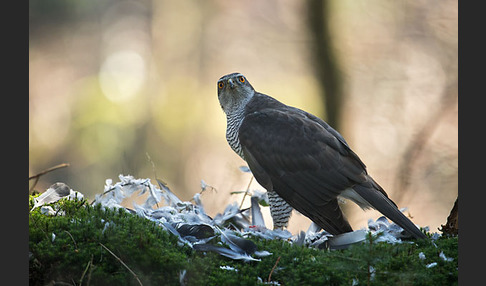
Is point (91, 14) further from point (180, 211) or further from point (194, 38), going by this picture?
point (180, 211)

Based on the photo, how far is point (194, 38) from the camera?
8.91 meters

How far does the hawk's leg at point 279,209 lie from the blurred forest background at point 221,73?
1020 millimetres

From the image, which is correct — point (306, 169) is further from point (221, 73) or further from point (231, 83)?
point (221, 73)

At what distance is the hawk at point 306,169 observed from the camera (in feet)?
11.1

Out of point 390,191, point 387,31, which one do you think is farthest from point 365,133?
point 387,31

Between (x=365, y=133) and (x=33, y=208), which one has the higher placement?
(x=365, y=133)

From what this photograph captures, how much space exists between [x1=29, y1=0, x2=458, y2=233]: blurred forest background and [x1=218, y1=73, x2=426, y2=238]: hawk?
0.94m

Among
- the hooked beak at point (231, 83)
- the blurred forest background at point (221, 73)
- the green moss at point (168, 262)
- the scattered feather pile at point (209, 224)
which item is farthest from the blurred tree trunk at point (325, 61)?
the green moss at point (168, 262)

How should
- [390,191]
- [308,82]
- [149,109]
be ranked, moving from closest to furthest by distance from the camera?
1. [390,191]
2. [308,82]
3. [149,109]

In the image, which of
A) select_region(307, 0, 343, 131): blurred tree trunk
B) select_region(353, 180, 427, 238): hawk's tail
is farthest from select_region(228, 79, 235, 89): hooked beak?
select_region(307, 0, 343, 131): blurred tree trunk

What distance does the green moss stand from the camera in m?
2.34

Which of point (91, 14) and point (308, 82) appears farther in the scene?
point (91, 14)

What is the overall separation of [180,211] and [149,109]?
508 cm

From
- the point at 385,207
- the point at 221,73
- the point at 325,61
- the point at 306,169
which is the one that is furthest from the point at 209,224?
the point at 221,73
